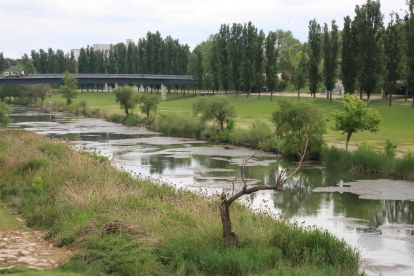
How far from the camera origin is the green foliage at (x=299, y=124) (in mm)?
39531

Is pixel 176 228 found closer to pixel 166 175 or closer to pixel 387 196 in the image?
pixel 387 196

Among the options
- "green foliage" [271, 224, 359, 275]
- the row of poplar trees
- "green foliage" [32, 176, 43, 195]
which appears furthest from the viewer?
the row of poplar trees

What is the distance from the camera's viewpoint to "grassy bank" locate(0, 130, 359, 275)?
13.3m

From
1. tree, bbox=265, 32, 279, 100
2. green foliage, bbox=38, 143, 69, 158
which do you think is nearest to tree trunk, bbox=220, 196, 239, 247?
green foliage, bbox=38, 143, 69, 158

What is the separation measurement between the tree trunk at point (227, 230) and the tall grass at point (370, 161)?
851 inches

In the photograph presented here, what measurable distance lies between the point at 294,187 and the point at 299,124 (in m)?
8.98

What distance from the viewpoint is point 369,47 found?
6456cm

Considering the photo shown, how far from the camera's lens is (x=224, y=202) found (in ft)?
45.1

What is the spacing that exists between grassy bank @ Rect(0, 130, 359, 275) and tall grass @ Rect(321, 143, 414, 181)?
59.1 feet

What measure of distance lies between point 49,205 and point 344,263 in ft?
33.5

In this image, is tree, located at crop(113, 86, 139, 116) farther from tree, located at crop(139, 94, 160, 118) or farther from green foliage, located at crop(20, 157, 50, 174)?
green foliage, located at crop(20, 157, 50, 174)

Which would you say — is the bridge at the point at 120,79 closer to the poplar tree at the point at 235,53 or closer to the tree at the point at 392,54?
the poplar tree at the point at 235,53

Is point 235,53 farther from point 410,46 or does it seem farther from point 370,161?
point 370,161

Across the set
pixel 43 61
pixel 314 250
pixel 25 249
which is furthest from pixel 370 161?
pixel 43 61
